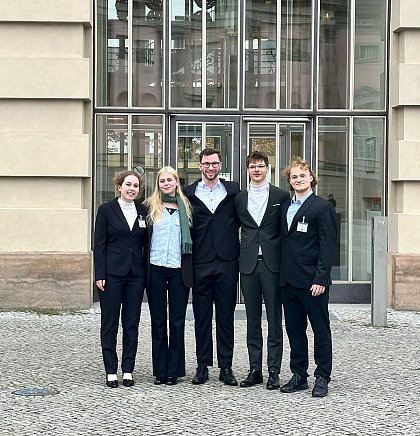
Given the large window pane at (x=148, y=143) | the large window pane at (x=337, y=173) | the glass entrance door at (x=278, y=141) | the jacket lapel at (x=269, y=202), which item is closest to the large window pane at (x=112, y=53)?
the large window pane at (x=148, y=143)

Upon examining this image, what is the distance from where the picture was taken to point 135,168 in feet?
46.2

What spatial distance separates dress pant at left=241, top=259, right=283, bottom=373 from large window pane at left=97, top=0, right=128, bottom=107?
5683mm

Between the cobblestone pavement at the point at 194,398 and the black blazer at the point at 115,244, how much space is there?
1007 mm

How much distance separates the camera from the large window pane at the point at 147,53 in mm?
14078

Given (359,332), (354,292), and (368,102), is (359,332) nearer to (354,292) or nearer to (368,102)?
(354,292)

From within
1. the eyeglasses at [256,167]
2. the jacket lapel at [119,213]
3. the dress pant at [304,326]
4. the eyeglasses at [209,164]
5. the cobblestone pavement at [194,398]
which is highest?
the eyeglasses at [209,164]

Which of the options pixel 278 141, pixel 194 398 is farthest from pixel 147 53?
pixel 194 398

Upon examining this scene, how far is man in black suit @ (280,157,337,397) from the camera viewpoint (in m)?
8.59

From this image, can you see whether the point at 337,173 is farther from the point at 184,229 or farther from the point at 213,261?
the point at 184,229

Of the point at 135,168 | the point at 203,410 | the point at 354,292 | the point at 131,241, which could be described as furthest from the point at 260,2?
the point at 203,410

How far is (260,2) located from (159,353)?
6629 millimetres

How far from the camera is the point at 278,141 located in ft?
46.6

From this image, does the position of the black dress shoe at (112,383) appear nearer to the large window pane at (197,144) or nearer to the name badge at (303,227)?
the name badge at (303,227)

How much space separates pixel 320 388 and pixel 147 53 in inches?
269
